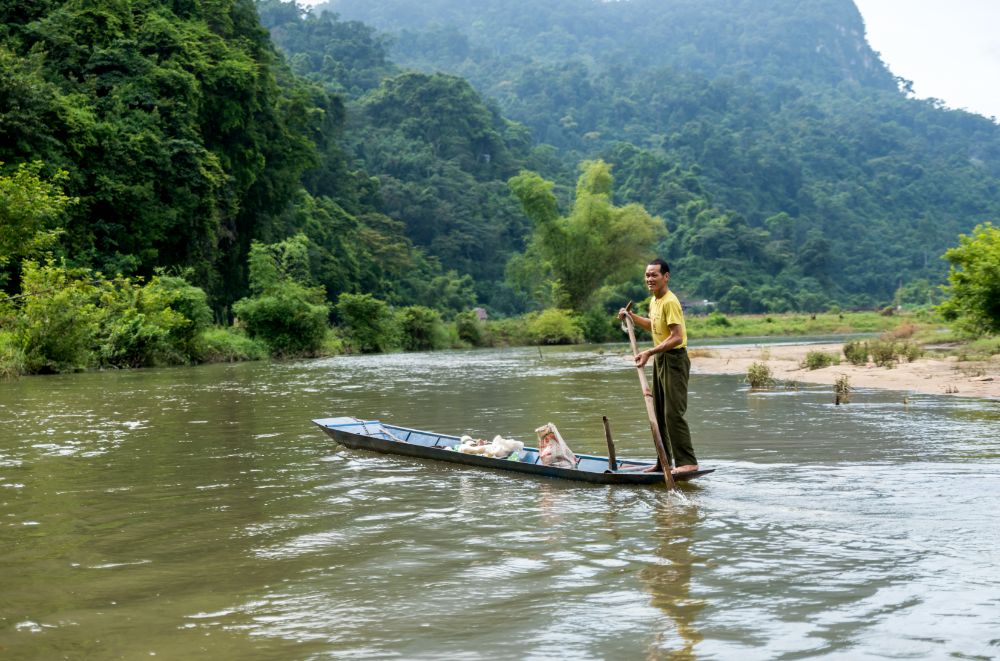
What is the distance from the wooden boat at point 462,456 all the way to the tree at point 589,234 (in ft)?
169

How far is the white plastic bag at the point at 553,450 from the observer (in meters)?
9.40

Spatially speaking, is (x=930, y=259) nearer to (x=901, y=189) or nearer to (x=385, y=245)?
(x=901, y=189)

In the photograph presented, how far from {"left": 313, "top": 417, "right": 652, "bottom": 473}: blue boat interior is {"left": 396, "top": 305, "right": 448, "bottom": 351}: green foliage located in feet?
123

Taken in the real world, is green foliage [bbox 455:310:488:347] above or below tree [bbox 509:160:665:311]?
below

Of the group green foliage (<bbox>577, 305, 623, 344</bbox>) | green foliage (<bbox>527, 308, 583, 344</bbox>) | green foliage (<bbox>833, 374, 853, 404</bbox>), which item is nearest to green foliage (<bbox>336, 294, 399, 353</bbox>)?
green foliage (<bbox>527, 308, 583, 344</bbox>)

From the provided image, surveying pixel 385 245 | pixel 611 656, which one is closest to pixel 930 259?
pixel 385 245

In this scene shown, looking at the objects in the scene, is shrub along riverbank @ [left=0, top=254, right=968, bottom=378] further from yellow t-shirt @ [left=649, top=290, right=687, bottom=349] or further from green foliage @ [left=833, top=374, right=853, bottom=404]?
yellow t-shirt @ [left=649, top=290, right=687, bottom=349]

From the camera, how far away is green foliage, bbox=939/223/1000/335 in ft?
70.2

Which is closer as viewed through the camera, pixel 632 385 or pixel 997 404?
pixel 997 404

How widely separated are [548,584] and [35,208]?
23713 millimetres

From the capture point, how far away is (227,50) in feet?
143

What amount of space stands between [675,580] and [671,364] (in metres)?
3.41

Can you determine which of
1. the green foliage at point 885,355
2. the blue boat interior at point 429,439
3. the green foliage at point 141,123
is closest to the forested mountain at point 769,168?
the green foliage at point 141,123

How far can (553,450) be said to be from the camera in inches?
370
